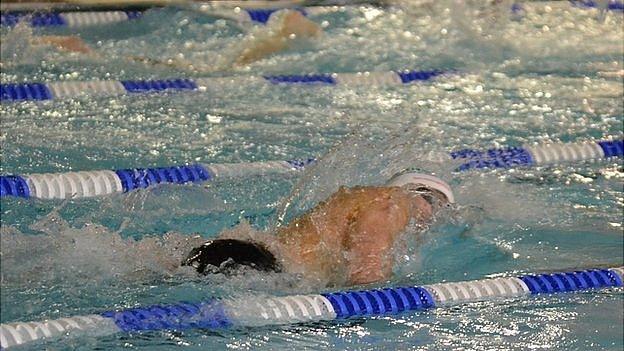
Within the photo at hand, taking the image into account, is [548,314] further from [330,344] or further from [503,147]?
[503,147]

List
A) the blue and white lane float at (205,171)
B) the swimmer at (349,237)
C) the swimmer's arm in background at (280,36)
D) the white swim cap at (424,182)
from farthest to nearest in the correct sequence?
the swimmer's arm in background at (280,36)
the blue and white lane float at (205,171)
the white swim cap at (424,182)
the swimmer at (349,237)

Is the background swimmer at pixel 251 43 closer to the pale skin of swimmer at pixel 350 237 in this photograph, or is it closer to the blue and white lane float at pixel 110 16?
the blue and white lane float at pixel 110 16

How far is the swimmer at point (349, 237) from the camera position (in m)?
3.08

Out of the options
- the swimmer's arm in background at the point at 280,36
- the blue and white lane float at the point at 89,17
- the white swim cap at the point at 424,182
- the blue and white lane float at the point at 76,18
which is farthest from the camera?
the blue and white lane float at the point at 76,18

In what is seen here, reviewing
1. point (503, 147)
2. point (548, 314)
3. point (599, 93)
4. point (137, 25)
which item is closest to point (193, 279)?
point (548, 314)

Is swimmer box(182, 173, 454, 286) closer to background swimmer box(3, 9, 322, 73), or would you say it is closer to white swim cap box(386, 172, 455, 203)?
white swim cap box(386, 172, 455, 203)

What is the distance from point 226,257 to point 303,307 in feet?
0.72

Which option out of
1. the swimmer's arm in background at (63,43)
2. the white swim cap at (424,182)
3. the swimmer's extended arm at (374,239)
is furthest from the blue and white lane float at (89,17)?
the swimmer's extended arm at (374,239)

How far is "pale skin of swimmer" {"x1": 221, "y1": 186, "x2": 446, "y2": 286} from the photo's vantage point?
10.1ft

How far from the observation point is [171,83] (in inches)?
191

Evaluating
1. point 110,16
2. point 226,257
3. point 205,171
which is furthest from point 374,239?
point 110,16

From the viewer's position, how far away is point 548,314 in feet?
10.1

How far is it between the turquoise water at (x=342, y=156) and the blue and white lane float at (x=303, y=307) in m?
0.03

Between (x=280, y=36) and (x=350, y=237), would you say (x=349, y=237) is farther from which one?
(x=280, y=36)
